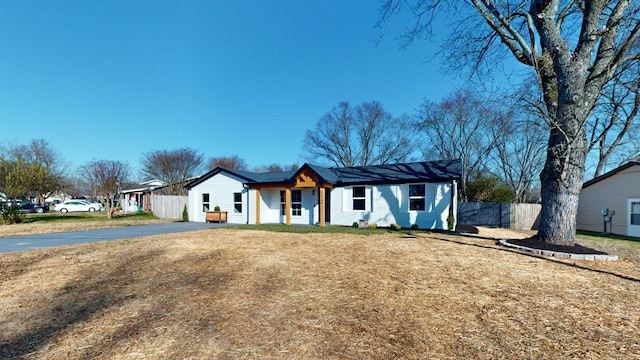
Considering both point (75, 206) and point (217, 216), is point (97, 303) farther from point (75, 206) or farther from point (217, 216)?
point (75, 206)

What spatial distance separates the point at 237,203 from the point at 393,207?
10092 mm

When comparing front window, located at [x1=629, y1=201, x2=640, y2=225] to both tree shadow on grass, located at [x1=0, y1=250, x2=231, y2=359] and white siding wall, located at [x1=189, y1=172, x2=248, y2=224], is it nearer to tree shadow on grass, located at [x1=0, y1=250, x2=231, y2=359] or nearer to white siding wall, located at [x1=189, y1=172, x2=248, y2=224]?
tree shadow on grass, located at [x1=0, y1=250, x2=231, y2=359]

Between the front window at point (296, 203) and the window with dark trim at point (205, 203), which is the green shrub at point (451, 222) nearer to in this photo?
the front window at point (296, 203)

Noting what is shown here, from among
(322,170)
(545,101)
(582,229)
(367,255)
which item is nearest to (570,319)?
(367,255)

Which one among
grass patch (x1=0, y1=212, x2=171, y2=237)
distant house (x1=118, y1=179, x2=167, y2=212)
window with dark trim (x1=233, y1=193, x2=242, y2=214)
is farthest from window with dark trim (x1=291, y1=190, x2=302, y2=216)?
distant house (x1=118, y1=179, x2=167, y2=212)

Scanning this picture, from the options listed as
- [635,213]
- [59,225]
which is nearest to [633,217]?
[635,213]

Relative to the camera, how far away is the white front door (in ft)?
49.0

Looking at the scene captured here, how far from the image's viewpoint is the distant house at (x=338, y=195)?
14219 millimetres

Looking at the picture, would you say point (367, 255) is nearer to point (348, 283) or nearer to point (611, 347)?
point (348, 283)

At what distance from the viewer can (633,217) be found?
1513 centimetres

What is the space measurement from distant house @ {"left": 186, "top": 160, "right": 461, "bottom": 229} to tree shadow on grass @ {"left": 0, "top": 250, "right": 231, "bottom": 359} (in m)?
9.93

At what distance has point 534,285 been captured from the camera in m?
5.06

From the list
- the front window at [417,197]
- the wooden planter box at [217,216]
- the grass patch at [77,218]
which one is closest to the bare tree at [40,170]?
the grass patch at [77,218]

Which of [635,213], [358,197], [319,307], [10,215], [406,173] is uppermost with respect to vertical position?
[406,173]
